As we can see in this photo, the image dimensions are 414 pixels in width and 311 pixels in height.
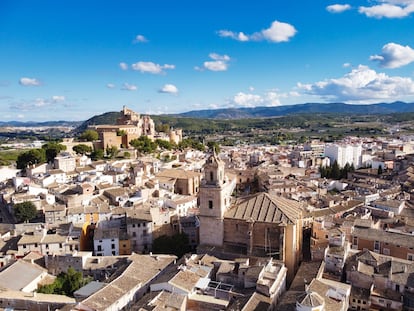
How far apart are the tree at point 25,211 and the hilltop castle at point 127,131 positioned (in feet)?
106

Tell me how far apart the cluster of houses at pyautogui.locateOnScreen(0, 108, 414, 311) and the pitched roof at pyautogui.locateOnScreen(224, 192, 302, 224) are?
0.08m

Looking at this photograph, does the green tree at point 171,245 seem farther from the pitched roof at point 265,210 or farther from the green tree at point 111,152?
the green tree at point 111,152

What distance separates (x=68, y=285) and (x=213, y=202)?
11.6 metres

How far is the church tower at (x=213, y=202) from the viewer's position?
92.1ft

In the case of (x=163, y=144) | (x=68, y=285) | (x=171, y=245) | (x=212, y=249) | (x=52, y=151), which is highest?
(x=52, y=151)

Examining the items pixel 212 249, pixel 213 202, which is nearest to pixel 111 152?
pixel 213 202

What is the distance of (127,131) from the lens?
77312mm

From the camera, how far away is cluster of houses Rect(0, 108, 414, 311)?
2223cm

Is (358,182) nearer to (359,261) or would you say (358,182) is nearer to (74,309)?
(359,261)

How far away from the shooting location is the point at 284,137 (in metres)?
159

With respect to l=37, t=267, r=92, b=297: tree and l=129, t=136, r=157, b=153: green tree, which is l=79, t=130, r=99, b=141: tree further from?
l=37, t=267, r=92, b=297: tree

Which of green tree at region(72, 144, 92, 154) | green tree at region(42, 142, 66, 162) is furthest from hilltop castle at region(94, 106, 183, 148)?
green tree at region(42, 142, 66, 162)

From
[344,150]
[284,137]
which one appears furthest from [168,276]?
[284,137]

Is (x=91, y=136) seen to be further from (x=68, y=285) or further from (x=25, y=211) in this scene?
(x=68, y=285)
